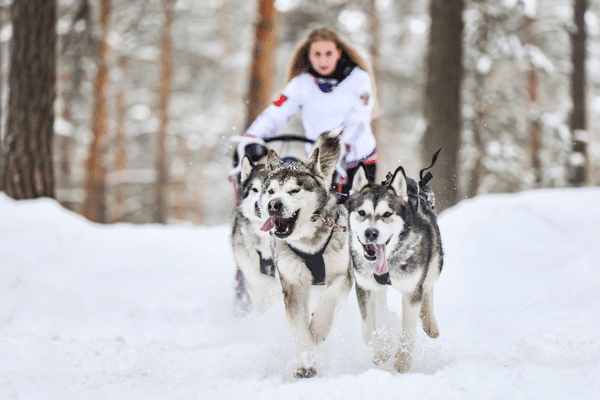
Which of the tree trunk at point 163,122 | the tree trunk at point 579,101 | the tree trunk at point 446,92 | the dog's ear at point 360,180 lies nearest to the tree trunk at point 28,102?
the tree trunk at point 446,92

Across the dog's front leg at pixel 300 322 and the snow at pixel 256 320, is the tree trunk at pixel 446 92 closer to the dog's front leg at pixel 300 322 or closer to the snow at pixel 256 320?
the snow at pixel 256 320

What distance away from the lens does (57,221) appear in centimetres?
597

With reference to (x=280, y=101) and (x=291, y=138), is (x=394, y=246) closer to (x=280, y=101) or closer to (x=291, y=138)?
(x=291, y=138)

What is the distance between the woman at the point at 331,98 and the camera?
11.8 ft

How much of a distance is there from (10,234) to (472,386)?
4.95 metres

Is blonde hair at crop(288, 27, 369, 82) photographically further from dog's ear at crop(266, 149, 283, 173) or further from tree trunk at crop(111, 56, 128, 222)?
tree trunk at crop(111, 56, 128, 222)

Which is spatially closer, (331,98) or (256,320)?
(331,98)

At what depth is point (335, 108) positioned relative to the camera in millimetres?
3607

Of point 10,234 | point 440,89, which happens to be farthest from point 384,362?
point 440,89

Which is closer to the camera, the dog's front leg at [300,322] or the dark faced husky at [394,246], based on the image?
the dark faced husky at [394,246]

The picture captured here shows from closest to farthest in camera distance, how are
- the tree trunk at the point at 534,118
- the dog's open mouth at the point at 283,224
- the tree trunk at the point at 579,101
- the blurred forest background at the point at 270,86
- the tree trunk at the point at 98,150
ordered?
1. the dog's open mouth at the point at 283,224
2. the blurred forest background at the point at 270,86
3. the tree trunk at the point at 579,101
4. the tree trunk at the point at 534,118
5. the tree trunk at the point at 98,150

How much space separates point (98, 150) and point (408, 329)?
497 inches

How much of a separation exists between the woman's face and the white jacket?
0.10 metres

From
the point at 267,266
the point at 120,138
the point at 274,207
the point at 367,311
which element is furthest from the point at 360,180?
the point at 120,138
